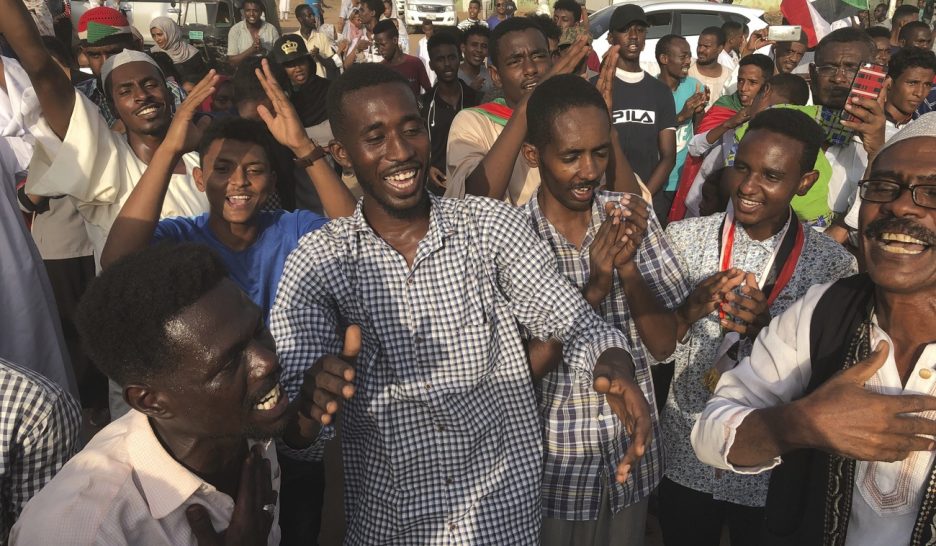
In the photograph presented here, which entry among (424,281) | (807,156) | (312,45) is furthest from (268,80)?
(312,45)

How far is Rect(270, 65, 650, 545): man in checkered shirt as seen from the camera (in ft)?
6.60

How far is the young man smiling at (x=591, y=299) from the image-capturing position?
2336 millimetres

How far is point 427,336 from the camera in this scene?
205cm

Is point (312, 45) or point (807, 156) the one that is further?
point (312, 45)

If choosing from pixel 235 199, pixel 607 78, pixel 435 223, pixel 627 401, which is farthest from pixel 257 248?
pixel 607 78

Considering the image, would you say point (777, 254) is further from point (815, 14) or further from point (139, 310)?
point (815, 14)

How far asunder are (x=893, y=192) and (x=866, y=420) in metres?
0.61

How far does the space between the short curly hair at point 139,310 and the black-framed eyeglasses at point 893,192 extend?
5.37 feet

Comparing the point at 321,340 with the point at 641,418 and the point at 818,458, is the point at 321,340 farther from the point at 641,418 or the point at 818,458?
the point at 818,458

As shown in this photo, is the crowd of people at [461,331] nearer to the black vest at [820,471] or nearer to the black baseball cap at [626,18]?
the black vest at [820,471]

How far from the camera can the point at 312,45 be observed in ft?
38.2

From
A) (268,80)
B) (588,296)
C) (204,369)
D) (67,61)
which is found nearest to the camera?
(204,369)

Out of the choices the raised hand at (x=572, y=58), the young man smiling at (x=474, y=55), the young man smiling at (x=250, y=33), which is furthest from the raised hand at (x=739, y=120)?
the young man smiling at (x=250, y=33)

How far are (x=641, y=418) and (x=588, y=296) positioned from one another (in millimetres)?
642
